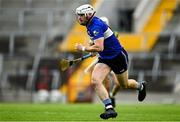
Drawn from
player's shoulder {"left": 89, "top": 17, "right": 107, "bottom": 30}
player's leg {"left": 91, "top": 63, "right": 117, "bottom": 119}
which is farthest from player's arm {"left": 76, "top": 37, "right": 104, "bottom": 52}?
player's leg {"left": 91, "top": 63, "right": 117, "bottom": 119}

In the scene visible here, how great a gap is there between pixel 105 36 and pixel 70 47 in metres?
15.8

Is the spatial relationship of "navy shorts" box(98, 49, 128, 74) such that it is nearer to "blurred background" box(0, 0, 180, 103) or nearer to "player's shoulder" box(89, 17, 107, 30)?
"player's shoulder" box(89, 17, 107, 30)

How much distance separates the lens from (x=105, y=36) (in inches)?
512

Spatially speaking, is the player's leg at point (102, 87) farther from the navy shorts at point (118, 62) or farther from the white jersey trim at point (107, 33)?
the white jersey trim at point (107, 33)

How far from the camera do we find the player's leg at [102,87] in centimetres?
1231

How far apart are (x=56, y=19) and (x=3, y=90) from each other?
472cm

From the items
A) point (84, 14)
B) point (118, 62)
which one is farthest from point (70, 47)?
point (84, 14)

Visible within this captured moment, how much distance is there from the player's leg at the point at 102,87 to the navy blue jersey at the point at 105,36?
0.76 ft

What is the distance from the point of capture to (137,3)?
103 feet

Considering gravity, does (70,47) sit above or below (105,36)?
above

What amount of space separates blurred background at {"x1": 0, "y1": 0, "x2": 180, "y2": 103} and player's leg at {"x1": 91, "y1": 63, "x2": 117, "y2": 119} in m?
13.2

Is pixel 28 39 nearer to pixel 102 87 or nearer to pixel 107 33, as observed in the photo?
pixel 107 33

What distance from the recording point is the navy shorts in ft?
43.1

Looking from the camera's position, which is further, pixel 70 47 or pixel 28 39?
pixel 28 39
